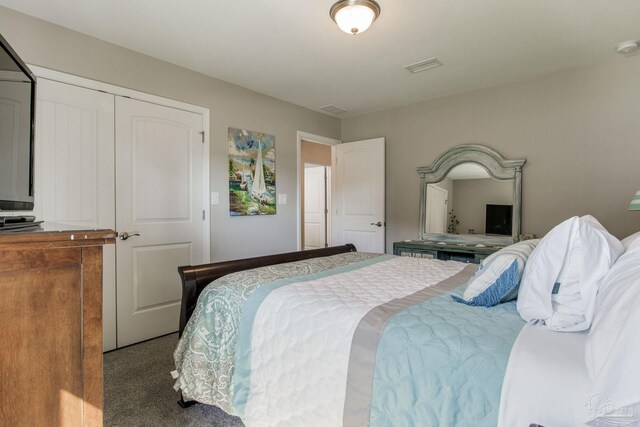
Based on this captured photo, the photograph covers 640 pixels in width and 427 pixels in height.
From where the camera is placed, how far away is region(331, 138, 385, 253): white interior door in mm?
4262

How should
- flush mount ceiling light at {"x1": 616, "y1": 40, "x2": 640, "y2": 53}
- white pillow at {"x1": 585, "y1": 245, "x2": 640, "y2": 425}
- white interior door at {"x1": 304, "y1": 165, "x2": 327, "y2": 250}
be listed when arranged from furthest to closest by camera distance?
white interior door at {"x1": 304, "y1": 165, "x2": 327, "y2": 250} → flush mount ceiling light at {"x1": 616, "y1": 40, "x2": 640, "y2": 53} → white pillow at {"x1": 585, "y1": 245, "x2": 640, "y2": 425}

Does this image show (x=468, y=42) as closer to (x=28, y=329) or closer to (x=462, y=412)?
(x=462, y=412)

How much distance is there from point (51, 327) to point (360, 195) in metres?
3.89

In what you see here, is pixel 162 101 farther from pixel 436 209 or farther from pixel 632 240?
pixel 632 240

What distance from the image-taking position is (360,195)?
4.45 m

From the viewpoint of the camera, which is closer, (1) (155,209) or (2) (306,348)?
(2) (306,348)

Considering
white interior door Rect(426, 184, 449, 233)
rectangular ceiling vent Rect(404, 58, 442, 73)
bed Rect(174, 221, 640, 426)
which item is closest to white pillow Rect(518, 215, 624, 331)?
bed Rect(174, 221, 640, 426)

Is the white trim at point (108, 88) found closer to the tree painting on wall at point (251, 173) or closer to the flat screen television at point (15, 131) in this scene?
the tree painting on wall at point (251, 173)

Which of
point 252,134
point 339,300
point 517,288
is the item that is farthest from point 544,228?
point 252,134

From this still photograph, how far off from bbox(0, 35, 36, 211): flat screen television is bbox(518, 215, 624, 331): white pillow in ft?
5.71

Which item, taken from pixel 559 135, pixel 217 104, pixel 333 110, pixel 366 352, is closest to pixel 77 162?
pixel 217 104

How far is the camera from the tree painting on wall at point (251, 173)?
3.46m

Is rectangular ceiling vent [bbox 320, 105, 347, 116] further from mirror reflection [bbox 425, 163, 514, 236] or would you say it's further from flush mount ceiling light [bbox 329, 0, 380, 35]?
flush mount ceiling light [bbox 329, 0, 380, 35]

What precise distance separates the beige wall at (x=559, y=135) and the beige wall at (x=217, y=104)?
157 cm
